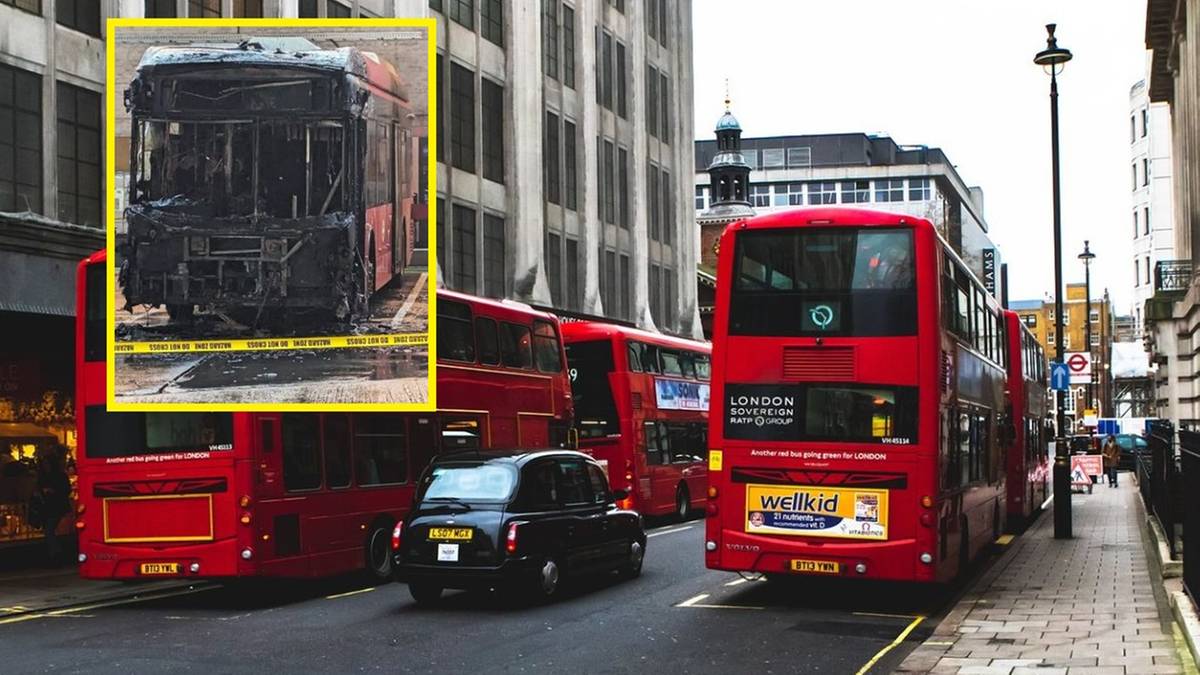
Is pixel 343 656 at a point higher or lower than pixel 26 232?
lower

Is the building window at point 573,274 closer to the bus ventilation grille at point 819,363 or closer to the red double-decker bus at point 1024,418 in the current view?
the red double-decker bus at point 1024,418

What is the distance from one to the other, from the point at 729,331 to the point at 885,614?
11.3 feet

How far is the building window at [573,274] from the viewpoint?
41.6 metres

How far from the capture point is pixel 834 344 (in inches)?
601

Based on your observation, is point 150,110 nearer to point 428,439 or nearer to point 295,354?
point 295,354

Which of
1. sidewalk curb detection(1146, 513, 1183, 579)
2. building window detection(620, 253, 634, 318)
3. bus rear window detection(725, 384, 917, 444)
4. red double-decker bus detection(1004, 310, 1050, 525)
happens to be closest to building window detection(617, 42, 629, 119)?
building window detection(620, 253, 634, 318)

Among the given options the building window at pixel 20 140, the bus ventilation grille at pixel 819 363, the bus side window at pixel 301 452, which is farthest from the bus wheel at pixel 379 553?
the building window at pixel 20 140

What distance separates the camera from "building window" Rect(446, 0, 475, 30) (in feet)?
117

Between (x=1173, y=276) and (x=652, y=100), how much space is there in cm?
2234

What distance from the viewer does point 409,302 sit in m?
15.6

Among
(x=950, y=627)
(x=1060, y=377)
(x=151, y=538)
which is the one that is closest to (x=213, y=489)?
(x=151, y=538)

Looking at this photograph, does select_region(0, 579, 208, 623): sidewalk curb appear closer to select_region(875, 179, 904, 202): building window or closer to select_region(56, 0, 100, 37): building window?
select_region(56, 0, 100, 37): building window

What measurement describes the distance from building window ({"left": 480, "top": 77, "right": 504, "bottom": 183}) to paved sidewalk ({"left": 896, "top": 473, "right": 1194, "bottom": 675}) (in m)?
19.0

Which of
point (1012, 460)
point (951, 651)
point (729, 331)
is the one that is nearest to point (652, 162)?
point (1012, 460)
